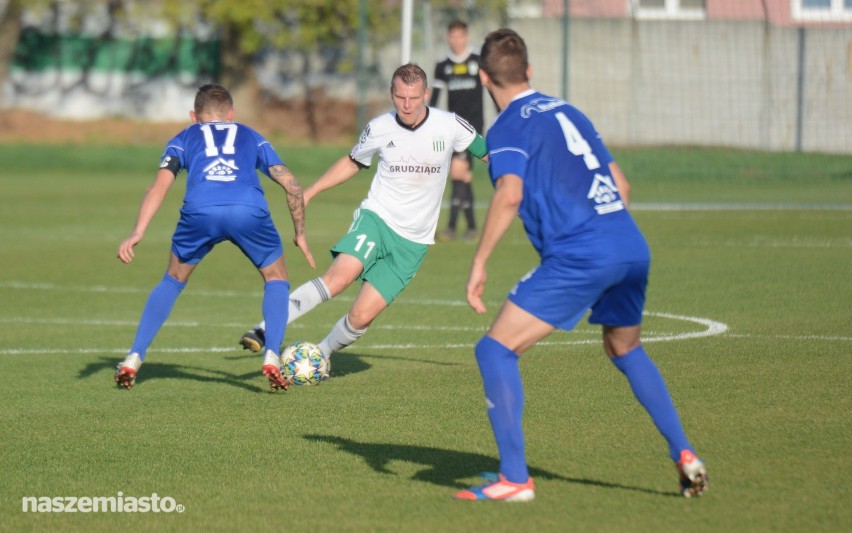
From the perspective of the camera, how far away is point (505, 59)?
588cm

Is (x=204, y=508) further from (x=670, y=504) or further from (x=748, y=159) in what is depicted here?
(x=748, y=159)

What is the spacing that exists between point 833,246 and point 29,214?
41.4 ft

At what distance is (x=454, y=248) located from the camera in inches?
656

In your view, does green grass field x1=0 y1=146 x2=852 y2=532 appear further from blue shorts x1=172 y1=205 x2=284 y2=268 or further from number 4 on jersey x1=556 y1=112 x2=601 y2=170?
number 4 on jersey x1=556 y1=112 x2=601 y2=170

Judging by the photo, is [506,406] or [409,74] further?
[409,74]

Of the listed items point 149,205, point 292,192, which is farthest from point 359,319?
point 149,205

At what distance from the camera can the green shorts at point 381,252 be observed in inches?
356

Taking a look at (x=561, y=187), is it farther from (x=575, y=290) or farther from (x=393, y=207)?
(x=393, y=207)

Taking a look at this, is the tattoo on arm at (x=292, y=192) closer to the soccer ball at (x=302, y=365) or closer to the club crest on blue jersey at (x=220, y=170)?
the club crest on blue jersey at (x=220, y=170)

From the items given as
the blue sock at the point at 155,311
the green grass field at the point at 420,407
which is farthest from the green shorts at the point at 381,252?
the blue sock at the point at 155,311

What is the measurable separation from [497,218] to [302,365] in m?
3.12

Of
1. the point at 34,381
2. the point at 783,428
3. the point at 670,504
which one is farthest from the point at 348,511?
the point at 34,381

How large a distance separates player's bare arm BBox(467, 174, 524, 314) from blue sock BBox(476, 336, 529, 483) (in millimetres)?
234

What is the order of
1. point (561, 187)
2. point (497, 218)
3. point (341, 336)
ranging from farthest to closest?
point (341, 336) → point (561, 187) → point (497, 218)
